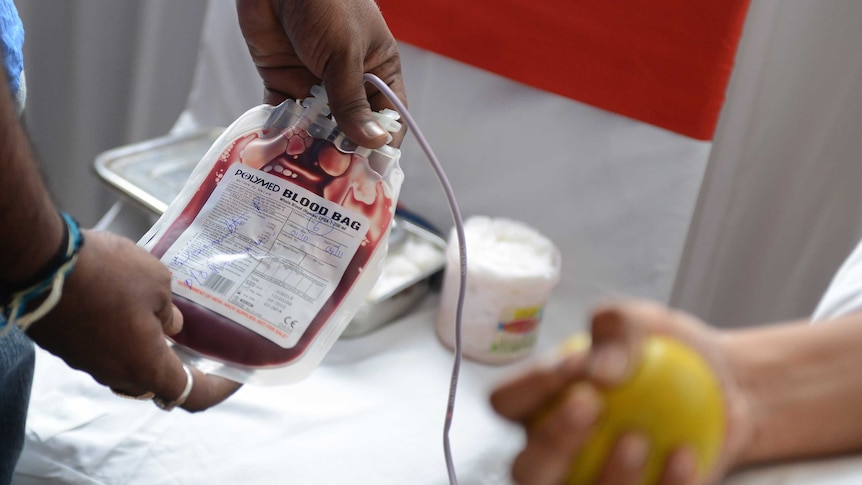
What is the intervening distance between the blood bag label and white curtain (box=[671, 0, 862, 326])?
23.1 inches

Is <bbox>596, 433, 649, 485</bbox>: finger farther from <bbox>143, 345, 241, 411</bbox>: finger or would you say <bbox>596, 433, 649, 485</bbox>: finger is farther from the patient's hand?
<bbox>143, 345, 241, 411</bbox>: finger

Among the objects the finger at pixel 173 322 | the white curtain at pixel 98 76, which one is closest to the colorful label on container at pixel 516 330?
the finger at pixel 173 322

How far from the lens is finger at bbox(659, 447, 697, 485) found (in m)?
0.33

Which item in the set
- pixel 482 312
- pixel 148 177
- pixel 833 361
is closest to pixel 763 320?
pixel 482 312

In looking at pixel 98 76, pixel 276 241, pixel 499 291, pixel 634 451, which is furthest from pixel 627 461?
pixel 98 76

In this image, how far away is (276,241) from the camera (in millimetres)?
503

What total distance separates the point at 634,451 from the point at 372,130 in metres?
0.30

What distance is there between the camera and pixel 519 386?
0.35m

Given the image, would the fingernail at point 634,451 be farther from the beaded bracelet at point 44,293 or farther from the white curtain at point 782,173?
the white curtain at point 782,173

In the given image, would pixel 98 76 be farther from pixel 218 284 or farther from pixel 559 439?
pixel 559 439

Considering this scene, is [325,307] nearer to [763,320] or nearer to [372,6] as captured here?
[372,6]

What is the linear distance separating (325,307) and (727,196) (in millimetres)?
633

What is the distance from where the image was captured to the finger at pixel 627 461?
327mm

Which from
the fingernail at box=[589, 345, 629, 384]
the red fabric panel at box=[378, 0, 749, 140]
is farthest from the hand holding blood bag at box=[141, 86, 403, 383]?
the red fabric panel at box=[378, 0, 749, 140]
